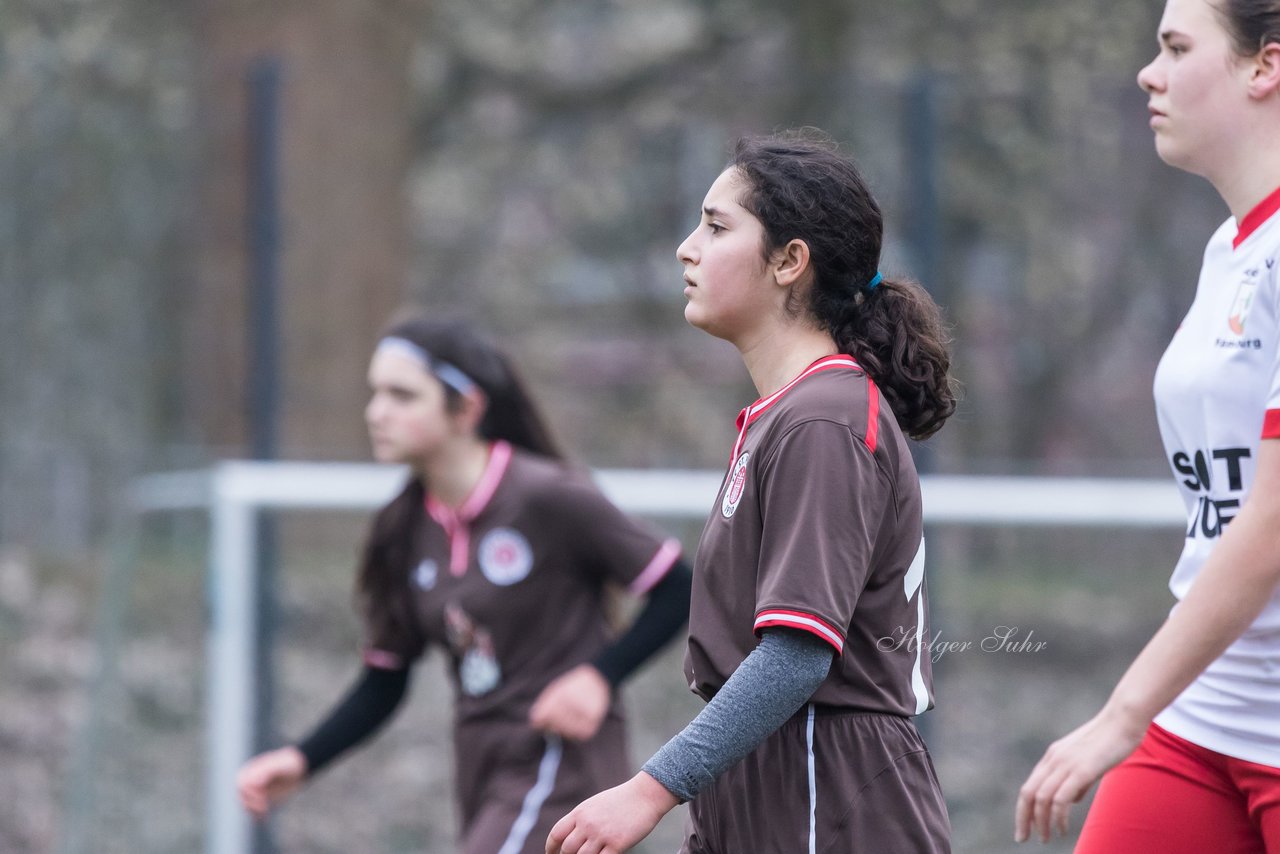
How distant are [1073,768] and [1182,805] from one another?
495 mm

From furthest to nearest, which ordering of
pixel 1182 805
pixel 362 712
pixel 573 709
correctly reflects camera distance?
pixel 362 712 → pixel 573 709 → pixel 1182 805

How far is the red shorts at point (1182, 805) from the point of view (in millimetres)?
2473

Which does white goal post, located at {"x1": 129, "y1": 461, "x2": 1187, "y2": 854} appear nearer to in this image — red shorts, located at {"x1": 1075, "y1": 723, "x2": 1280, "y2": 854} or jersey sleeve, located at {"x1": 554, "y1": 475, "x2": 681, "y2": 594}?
jersey sleeve, located at {"x1": 554, "y1": 475, "x2": 681, "y2": 594}

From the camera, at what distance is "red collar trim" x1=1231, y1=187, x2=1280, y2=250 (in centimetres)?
245

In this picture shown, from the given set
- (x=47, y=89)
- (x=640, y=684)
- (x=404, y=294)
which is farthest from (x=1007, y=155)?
(x=47, y=89)

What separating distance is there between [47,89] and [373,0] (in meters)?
2.61

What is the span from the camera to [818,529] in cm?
218

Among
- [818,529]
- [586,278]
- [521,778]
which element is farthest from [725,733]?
[586,278]

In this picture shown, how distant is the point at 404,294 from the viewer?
298 inches

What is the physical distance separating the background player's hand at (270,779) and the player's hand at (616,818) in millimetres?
1800

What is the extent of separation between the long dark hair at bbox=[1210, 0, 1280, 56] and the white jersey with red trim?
0.23 meters

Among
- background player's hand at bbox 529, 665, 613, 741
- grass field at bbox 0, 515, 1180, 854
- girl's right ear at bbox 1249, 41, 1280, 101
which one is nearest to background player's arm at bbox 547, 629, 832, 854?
girl's right ear at bbox 1249, 41, 1280, 101

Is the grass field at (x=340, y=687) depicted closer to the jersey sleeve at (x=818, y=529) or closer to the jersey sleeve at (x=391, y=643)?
the jersey sleeve at (x=391, y=643)

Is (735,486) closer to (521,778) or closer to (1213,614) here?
(1213,614)
